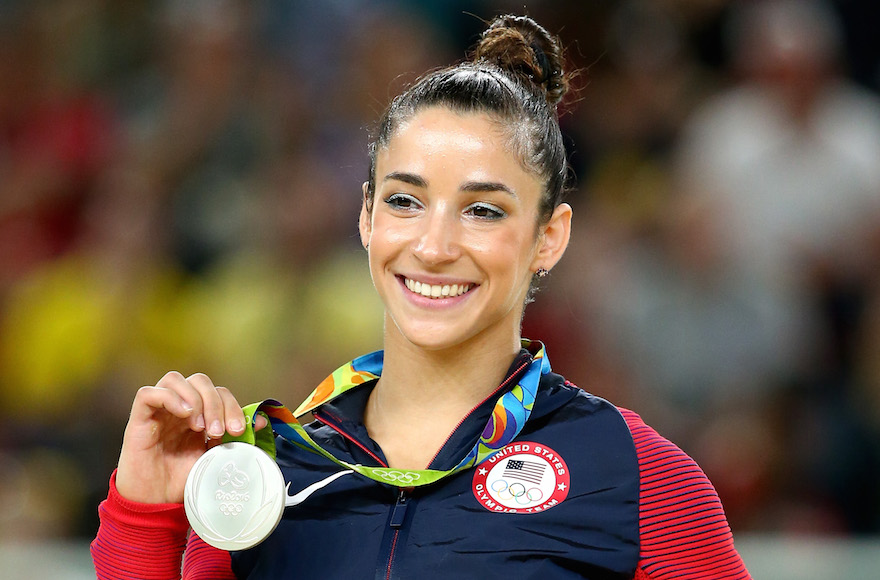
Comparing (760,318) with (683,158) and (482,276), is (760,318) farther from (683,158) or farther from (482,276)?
(482,276)

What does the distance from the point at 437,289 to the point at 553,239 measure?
0.30 m

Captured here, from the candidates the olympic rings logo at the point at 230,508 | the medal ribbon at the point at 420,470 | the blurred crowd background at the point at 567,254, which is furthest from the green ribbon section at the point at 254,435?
the blurred crowd background at the point at 567,254

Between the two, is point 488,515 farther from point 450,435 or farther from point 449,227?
point 449,227

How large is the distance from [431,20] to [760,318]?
6.40 ft

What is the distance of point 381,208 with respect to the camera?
7.64 feet

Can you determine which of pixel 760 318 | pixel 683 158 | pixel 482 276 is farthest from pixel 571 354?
pixel 482 276

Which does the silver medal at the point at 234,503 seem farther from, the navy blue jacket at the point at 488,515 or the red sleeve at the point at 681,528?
the red sleeve at the point at 681,528

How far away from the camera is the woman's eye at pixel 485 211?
7.48ft

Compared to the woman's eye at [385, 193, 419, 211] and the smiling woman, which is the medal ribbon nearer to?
the smiling woman

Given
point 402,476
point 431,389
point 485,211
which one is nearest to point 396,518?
point 402,476

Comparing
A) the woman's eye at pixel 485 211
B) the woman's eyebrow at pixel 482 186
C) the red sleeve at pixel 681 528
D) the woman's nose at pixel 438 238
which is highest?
the woman's eyebrow at pixel 482 186

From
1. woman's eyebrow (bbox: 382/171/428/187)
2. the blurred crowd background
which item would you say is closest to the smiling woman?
woman's eyebrow (bbox: 382/171/428/187)

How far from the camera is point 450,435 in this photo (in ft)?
7.64

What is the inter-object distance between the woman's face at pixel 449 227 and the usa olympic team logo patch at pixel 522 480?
235mm
